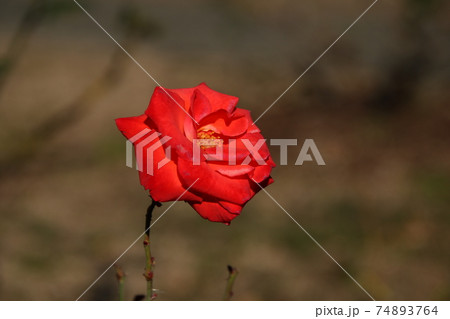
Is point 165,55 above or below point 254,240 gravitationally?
above

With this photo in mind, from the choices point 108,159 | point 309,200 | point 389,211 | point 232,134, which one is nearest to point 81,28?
point 108,159

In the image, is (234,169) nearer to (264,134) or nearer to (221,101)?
(221,101)

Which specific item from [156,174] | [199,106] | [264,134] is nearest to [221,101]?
[199,106]

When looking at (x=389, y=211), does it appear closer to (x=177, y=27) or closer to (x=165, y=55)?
(x=165, y=55)

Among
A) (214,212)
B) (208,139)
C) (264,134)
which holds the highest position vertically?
(264,134)

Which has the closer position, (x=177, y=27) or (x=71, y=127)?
(x=71, y=127)

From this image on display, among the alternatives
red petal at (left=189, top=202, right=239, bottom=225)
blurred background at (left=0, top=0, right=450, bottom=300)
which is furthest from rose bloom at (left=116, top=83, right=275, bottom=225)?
blurred background at (left=0, top=0, right=450, bottom=300)

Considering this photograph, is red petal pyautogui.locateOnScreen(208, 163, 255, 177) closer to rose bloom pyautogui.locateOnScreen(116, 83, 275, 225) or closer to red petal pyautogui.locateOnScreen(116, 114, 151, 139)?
rose bloom pyautogui.locateOnScreen(116, 83, 275, 225)
